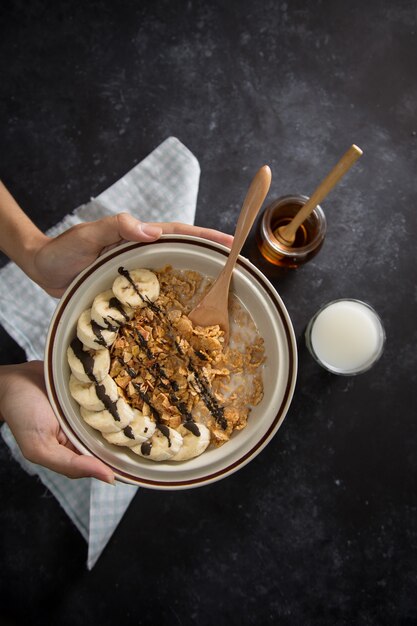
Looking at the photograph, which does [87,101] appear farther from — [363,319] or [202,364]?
[363,319]

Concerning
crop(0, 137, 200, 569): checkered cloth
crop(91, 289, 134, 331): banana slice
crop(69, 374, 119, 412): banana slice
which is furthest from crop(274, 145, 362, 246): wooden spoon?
crop(69, 374, 119, 412): banana slice

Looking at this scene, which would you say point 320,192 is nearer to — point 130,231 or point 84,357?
point 130,231

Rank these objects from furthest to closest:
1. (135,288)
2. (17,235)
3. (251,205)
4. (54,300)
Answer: (54,300), (17,235), (135,288), (251,205)

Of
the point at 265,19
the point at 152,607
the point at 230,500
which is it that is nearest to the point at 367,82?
the point at 265,19

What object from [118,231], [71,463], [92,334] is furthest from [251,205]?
[71,463]

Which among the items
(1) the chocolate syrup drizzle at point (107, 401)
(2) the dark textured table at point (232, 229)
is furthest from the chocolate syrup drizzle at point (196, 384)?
(2) the dark textured table at point (232, 229)

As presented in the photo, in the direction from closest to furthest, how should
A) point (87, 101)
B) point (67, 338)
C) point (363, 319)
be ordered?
point (67, 338), point (363, 319), point (87, 101)
